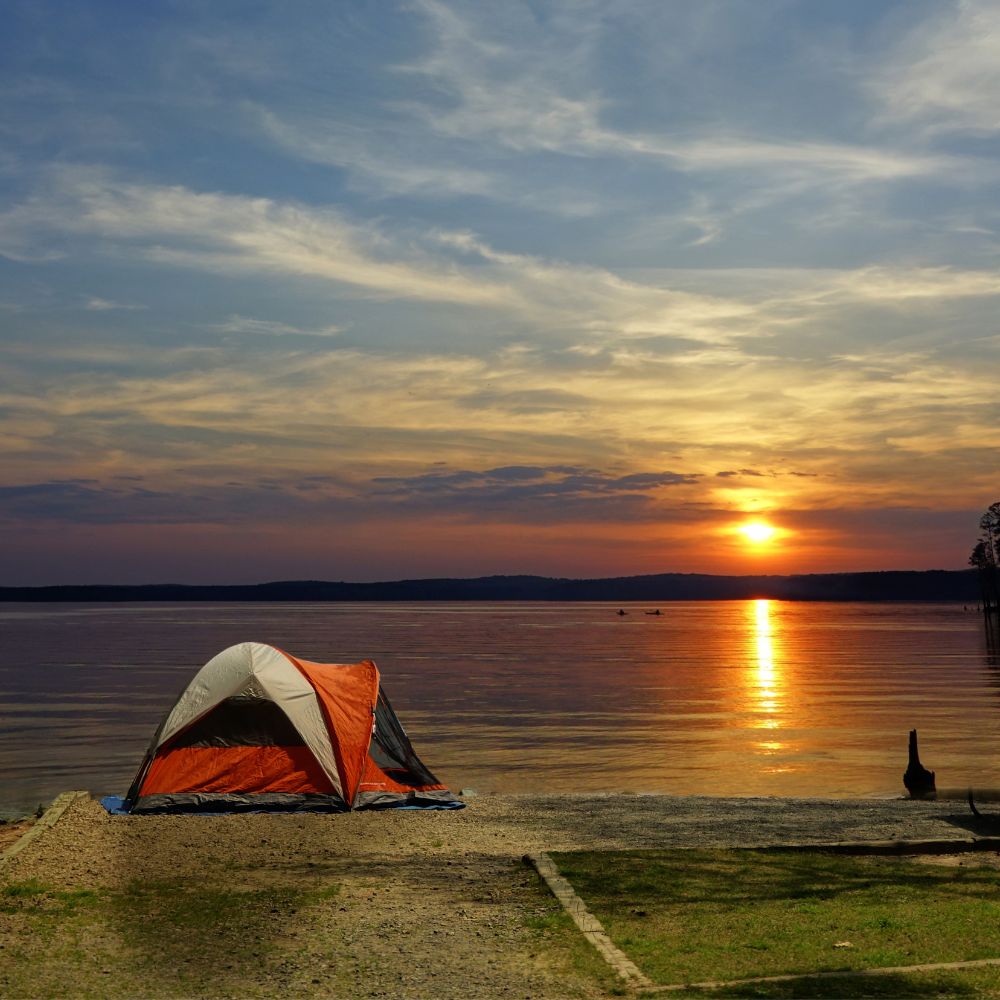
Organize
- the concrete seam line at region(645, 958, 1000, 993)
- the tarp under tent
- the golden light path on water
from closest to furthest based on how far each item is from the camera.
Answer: the concrete seam line at region(645, 958, 1000, 993), the tarp under tent, the golden light path on water

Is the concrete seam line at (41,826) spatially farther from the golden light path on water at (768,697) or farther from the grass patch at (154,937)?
the golden light path on water at (768,697)

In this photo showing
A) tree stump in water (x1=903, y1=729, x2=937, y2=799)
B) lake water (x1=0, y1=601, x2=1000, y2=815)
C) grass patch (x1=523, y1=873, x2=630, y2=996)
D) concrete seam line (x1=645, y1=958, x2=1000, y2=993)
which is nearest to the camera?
concrete seam line (x1=645, y1=958, x2=1000, y2=993)

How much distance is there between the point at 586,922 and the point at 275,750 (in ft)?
33.6

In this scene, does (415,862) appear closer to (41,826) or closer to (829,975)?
(41,826)

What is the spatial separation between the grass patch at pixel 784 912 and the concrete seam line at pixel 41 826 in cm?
719

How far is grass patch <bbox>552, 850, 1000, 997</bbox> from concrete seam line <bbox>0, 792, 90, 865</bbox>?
7.19m

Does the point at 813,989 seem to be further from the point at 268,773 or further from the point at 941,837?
the point at 268,773

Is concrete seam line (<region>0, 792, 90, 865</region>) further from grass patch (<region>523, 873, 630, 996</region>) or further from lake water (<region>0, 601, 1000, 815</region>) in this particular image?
grass patch (<region>523, 873, 630, 996</region>)

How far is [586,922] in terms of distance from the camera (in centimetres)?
1116

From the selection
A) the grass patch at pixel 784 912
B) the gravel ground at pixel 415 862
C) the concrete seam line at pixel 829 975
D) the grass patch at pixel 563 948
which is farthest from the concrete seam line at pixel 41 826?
the concrete seam line at pixel 829 975

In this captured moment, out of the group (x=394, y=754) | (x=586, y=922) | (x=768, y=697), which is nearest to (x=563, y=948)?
(x=586, y=922)

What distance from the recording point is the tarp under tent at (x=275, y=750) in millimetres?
19375

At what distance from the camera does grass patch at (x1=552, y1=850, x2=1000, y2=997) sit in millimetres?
9852

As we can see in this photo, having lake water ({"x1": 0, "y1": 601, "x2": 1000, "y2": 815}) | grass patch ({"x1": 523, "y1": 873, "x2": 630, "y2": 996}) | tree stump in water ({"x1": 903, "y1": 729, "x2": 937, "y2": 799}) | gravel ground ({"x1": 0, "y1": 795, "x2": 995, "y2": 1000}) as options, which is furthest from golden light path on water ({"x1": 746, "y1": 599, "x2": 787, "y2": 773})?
grass patch ({"x1": 523, "y1": 873, "x2": 630, "y2": 996})
